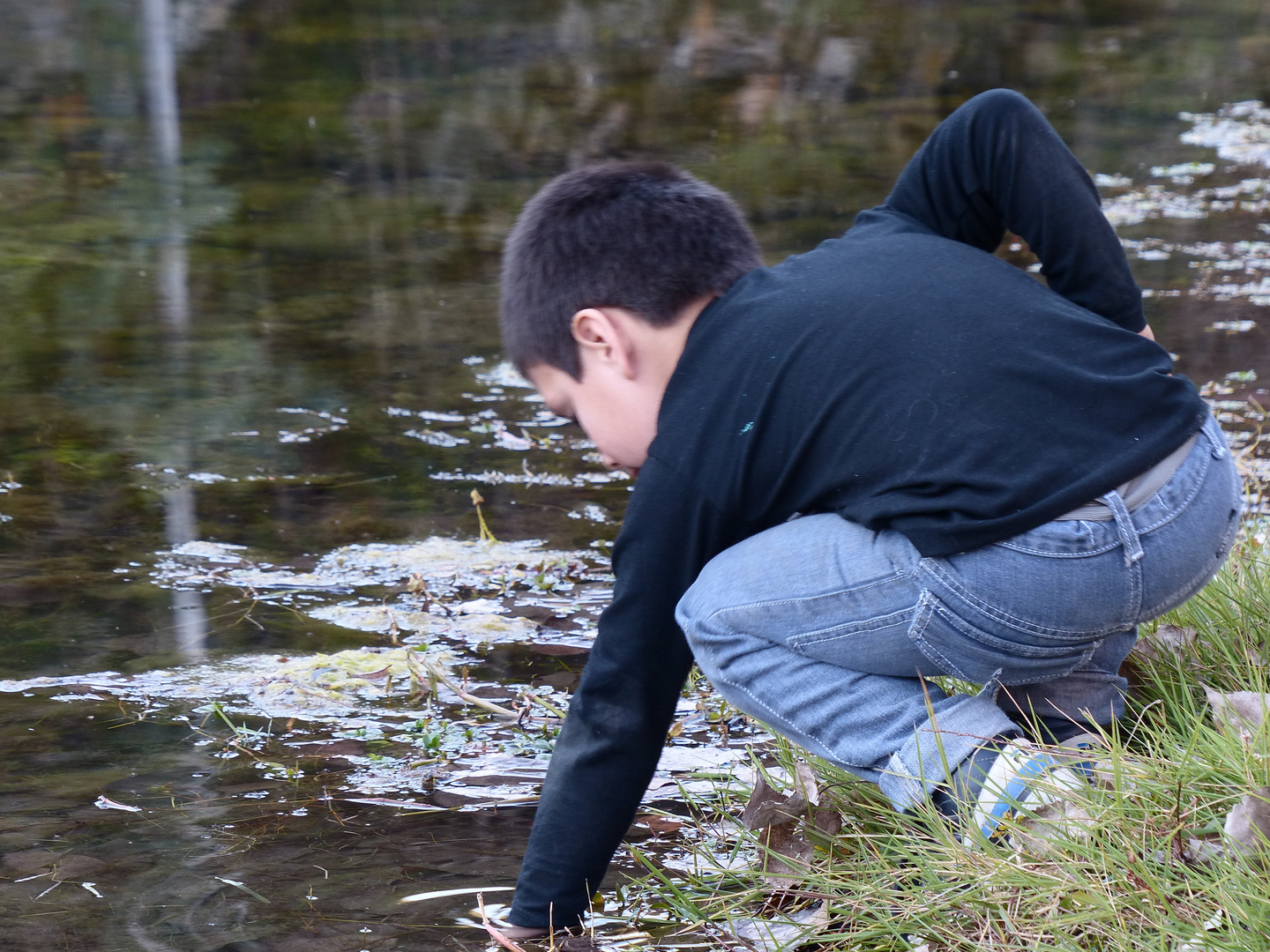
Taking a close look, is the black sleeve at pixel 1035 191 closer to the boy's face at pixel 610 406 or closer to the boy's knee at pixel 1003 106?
the boy's knee at pixel 1003 106

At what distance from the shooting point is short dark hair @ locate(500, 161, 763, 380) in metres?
2.14

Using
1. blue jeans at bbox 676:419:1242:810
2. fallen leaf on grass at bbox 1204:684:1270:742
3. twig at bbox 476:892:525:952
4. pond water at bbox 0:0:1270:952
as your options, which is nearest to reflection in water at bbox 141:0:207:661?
pond water at bbox 0:0:1270:952

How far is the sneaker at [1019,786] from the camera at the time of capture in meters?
1.84

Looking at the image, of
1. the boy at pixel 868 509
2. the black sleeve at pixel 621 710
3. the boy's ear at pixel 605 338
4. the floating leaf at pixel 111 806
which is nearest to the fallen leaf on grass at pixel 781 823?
the boy at pixel 868 509

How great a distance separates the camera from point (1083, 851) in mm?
1735

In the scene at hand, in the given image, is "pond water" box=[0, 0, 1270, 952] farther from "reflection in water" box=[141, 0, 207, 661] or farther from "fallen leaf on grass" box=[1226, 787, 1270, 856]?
"fallen leaf on grass" box=[1226, 787, 1270, 856]

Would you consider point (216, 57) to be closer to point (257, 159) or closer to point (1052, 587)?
point (257, 159)

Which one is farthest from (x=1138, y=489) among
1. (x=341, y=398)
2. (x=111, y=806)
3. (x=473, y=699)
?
(x=341, y=398)

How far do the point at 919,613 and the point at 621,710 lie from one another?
17.0 inches

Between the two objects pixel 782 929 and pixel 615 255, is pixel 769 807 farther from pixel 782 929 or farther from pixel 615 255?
pixel 615 255

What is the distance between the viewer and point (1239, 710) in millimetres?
1911

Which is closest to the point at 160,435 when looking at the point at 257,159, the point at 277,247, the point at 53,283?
the point at 53,283

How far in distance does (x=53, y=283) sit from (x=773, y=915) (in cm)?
509

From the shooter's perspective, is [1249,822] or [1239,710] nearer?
[1249,822]
